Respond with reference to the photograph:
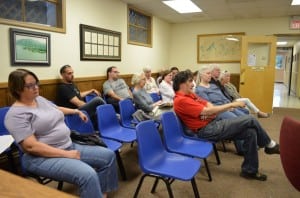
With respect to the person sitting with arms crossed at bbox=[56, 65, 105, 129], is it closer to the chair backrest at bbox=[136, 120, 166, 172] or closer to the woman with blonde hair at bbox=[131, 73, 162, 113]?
the woman with blonde hair at bbox=[131, 73, 162, 113]

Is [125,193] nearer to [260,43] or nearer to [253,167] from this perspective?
[253,167]

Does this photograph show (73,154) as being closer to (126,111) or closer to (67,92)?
(126,111)

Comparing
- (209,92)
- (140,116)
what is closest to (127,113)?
(140,116)

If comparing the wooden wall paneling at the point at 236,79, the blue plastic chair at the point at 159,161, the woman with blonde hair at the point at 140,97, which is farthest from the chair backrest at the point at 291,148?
the wooden wall paneling at the point at 236,79

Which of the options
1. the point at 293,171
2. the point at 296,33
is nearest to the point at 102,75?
the point at 293,171

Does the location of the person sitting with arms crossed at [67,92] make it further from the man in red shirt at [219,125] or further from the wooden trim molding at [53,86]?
the man in red shirt at [219,125]

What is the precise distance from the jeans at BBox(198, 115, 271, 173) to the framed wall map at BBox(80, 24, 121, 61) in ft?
7.93

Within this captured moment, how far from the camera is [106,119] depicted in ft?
9.72

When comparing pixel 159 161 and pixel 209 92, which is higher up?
pixel 209 92

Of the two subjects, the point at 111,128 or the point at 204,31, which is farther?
the point at 204,31

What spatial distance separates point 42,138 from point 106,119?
117 cm

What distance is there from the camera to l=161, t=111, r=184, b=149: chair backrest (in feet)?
8.02

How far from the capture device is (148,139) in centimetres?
212

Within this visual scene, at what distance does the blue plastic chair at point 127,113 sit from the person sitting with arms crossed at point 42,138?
1.36m
